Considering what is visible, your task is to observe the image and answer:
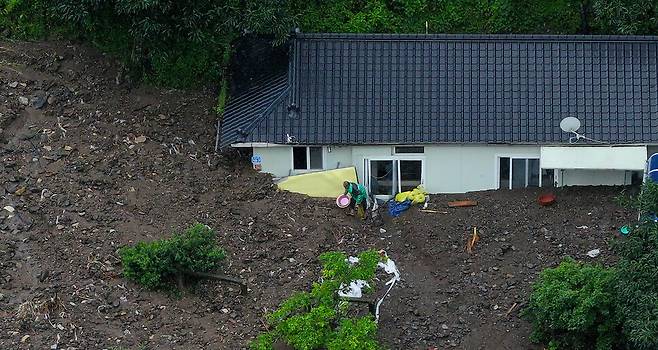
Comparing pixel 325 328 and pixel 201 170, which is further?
pixel 201 170

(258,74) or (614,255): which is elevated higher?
(258,74)

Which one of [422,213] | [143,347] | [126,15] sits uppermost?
[126,15]

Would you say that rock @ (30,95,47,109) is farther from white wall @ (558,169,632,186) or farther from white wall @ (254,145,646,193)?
white wall @ (558,169,632,186)

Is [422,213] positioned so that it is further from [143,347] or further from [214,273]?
[143,347]

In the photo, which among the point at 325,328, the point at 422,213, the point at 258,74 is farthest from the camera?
the point at 258,74

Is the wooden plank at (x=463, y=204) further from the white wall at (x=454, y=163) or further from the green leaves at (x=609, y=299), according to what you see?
the green leaves at (x=609, y=299)

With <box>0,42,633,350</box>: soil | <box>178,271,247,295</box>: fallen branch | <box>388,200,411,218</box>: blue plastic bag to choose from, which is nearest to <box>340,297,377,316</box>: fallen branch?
<box>0,42,633,350</box>: soil

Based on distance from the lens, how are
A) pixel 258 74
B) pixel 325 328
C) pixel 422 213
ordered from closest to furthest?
pixel 325 328
pixel 422 213
pixel 258 74

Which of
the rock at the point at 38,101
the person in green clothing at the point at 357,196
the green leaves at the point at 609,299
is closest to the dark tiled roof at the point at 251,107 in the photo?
the person in green clothing at the point at 357,196

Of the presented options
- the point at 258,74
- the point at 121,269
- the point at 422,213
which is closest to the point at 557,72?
the point at 422,213
